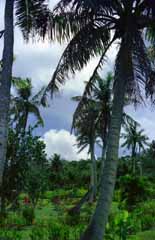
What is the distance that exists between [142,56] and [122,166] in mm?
43287

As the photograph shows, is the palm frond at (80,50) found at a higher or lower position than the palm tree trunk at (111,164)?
higher

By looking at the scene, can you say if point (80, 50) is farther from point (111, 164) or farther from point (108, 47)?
point (111, 164)

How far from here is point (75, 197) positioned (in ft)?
131

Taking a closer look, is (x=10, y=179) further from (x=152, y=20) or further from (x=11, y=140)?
(x=152, y=20)

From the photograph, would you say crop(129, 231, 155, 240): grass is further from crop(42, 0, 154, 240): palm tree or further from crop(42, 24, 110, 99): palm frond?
crop(42, 24, 110, 99): palm frond

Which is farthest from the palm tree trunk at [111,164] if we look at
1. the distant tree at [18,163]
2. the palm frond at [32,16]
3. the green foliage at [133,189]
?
the green foliage at [133,189]

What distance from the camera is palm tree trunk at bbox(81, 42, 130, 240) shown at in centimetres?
1048

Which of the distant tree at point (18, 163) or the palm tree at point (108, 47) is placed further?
the distant tree at point (18, 163)

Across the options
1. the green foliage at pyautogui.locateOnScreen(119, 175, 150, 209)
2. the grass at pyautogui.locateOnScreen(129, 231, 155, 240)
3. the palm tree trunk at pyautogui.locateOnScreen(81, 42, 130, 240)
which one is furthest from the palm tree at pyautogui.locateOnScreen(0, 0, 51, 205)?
the green foliage at pyautogui.locateOnScreen(119, 175, 150, 209)

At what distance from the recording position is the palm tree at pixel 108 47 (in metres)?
10.7

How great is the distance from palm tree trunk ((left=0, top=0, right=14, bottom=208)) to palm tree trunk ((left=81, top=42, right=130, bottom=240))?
239 cm

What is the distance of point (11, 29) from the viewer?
11.8 metres

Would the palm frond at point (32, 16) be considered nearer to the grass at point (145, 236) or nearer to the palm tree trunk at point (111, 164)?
the palm tree trunk at point (111, 164)

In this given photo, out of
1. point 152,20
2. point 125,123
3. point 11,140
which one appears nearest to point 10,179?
point 11,140
